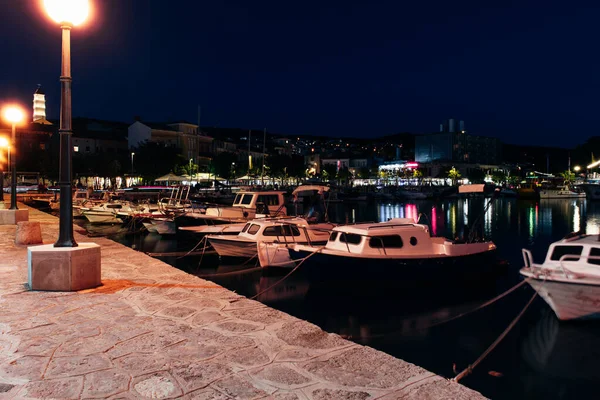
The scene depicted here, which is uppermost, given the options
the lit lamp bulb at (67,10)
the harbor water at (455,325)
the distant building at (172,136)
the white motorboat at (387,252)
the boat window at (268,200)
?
the distant building at (172,136)

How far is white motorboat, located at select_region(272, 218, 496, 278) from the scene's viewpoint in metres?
15.1

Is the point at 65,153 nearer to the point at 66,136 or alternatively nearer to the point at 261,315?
the point at 66,136

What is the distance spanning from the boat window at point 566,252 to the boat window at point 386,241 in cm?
449

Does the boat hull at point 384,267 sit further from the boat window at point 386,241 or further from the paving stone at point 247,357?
the paving stone at point 247,357

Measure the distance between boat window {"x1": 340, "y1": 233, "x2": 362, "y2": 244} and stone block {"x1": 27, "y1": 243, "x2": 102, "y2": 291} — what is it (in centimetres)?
953

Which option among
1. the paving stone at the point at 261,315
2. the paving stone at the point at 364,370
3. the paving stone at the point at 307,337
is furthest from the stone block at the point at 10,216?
the paving stone at the point at 364,370

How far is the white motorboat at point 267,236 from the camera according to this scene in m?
19.3

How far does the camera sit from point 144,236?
30953 mm

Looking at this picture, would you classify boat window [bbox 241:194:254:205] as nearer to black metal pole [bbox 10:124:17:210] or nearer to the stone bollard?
black metal pole [bbox 10:124:17:210]

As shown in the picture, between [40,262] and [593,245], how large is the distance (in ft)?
39.4

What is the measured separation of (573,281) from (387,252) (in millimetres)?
5515

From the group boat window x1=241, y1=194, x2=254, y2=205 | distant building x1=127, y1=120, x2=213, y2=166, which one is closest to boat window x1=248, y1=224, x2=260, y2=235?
boat window x1=241, y1=194, x2=254, y2=205

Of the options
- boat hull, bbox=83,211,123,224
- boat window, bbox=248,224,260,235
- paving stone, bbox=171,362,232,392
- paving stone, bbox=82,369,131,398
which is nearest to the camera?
paving stone, bbox=82,369,131,398

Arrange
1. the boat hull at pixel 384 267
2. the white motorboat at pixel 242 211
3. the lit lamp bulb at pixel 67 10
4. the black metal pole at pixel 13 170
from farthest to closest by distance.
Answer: the white motorboat at pixel 242 211, the black metal pole at pixel 13 170, the boat hull at pixel 384 267, the lit lamp bulb at pixel 67 10
